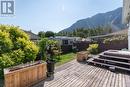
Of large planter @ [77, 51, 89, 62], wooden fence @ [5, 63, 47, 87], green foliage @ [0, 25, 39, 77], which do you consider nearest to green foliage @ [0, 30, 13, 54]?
green foliage @ [0, 25, 39, 77]

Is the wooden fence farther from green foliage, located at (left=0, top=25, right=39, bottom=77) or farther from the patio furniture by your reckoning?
the patio furniture

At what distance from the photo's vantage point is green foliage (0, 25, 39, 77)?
34.1ft

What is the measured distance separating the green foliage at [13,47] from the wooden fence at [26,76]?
1777 millimetres

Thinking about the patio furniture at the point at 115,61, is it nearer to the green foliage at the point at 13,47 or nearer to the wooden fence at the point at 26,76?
the green foliage at the point at 13,47

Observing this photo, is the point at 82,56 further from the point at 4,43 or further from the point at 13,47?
the point at 4,43

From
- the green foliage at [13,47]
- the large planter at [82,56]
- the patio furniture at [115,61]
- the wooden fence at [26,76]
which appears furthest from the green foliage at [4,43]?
the large planter at [82,56]

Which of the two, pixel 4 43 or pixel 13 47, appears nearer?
pixel 4 43

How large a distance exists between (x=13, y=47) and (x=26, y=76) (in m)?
→ 3.46

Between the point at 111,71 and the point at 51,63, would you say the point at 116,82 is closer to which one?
the point at 111,71

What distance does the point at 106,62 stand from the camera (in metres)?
14.2

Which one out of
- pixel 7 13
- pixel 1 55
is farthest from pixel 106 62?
pixel 7 13

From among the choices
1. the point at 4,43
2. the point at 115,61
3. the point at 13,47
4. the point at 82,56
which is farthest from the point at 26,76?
the point at 82,56

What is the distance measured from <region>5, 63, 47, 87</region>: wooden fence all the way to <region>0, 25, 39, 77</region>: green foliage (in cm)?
178

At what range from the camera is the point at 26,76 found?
8547mm
